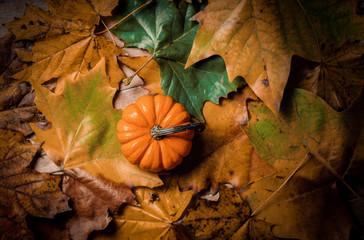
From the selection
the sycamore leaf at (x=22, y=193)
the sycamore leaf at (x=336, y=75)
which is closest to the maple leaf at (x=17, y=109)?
the sycamore leaf at (x=22, y=193)

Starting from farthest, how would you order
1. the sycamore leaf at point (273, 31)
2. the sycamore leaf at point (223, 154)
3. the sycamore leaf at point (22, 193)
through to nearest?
1. the sycamore leaf at point (223, 154)
2. the sycamore leaf at point (22, 193)
3. the sycamore leaf at point (273, 31)

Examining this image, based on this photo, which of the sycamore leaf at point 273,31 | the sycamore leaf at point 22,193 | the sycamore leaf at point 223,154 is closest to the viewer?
the sycamore leaf at point 273,31

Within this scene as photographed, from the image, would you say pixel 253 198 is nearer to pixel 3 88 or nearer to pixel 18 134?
pixel 18 134

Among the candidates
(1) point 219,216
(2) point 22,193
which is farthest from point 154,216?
(2) point 22,193

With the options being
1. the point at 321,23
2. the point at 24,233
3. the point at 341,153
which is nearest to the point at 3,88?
the point at 24,233

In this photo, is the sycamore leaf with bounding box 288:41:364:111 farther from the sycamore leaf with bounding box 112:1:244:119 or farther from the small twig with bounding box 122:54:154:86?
the small twig with bounding box 122:54:154:86

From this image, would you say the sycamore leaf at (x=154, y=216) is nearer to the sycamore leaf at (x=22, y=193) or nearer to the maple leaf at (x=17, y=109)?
the sycamore leaf at (x=22, y=193)
